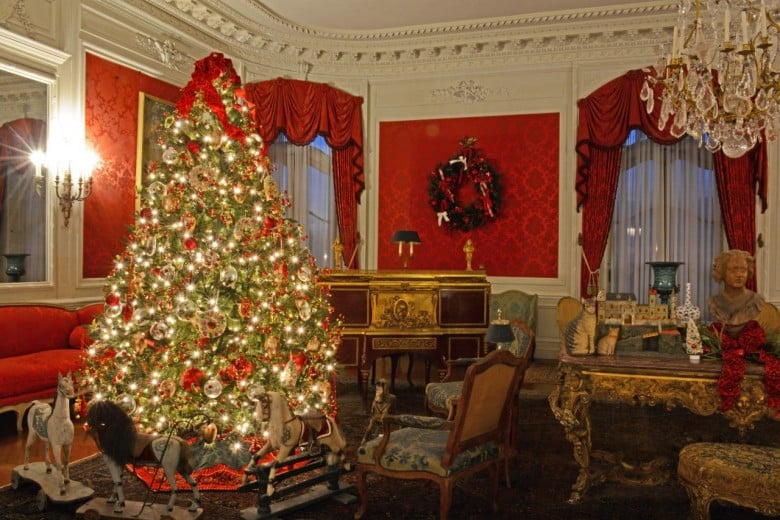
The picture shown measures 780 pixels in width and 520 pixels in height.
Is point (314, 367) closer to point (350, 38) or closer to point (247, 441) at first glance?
point (247, 441)

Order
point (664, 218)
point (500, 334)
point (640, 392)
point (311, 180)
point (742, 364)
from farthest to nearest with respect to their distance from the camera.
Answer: point (311, 180) < point (664, 218) < point (500, 334) < point (640, 392) < point (742, 364)

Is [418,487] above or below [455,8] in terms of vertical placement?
below

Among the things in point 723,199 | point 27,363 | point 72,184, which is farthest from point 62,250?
point 723,199

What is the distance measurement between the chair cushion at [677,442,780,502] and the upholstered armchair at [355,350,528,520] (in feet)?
3.45

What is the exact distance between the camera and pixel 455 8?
841cm

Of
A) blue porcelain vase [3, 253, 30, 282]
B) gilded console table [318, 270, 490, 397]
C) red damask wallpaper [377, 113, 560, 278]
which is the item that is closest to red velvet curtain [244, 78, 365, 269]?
red damask wallpaper [377, 113, 560, 278]

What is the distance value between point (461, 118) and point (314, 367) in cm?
552

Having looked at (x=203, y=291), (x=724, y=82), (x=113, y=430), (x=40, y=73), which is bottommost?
(x=113, y=430)

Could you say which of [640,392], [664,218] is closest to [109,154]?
[640,392]

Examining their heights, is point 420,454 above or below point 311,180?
below

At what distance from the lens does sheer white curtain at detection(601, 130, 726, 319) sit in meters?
8.63

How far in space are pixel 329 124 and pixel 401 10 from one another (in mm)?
2074

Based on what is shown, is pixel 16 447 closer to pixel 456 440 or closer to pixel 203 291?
pixel 203 291

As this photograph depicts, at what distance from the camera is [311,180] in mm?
10023
